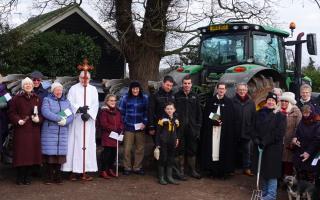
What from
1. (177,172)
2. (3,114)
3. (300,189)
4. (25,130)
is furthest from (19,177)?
(300,189)

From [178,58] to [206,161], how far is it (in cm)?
926

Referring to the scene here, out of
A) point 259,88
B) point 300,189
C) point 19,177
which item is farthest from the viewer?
point 259,88

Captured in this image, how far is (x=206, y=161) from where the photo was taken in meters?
7.97

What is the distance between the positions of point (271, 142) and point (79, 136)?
3.13 meters

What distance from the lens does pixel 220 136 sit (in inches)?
311

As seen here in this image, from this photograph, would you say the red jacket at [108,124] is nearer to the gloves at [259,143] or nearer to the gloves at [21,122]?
the gloves at [21,122]

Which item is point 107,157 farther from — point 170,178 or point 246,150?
point 246,150

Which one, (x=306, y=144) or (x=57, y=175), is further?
(x=57, y=175)

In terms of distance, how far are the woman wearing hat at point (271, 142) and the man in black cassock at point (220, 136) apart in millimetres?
1085

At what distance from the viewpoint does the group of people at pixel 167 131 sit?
6.81m

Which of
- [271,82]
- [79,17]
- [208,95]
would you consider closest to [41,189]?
[208,95]

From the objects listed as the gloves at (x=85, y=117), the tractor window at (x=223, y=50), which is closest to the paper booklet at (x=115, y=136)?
the gloves at (x=85, y=117)

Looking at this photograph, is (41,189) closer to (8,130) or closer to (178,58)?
(8,130)

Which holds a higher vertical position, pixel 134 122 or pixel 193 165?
pixel 134 122
